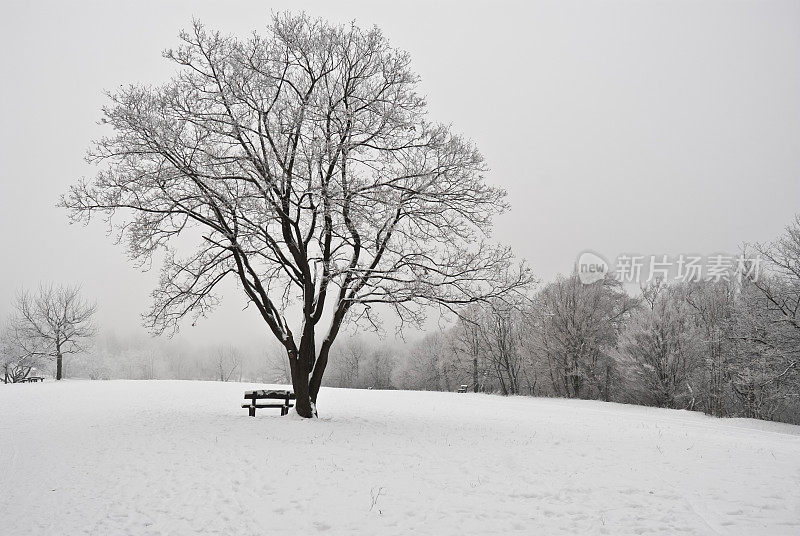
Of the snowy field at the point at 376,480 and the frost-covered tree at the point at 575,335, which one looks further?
the frost-covered tree at the point at 575,335

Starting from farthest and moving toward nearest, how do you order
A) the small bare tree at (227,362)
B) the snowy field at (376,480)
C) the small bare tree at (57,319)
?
the small bare tree at (227,362) < the small bare tree at (57,319) < the snowy field at (376,480)

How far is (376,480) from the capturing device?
26.1ft

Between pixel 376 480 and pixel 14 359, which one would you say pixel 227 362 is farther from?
pixel 376 480

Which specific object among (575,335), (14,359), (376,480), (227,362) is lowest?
(227,362)

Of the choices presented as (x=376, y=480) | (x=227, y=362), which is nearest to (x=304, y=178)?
(x=376, y=480)

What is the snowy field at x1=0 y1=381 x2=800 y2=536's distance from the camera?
612 centimetres

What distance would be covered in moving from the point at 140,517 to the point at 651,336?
33.5m

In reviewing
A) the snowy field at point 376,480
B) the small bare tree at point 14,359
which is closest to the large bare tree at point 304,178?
the snowy field at point 376,480

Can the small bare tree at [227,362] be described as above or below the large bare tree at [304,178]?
below

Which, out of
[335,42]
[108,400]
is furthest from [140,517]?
[108,400]

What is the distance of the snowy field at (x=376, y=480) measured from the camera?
6117 mm

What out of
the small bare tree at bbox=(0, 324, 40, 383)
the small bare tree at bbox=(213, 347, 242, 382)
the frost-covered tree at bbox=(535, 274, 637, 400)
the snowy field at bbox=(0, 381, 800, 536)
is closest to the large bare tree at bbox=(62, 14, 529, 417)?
the snowy field at bbox=(0, 381, 800, 536)

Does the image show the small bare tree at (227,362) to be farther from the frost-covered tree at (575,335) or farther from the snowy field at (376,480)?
the snowy field at (376,480)

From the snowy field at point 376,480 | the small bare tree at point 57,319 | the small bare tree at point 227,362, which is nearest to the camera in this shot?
the snowy field at point 376,480
